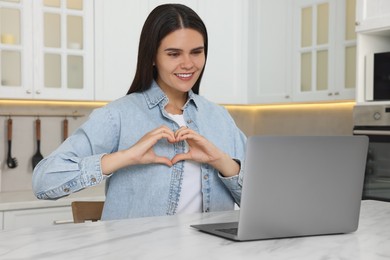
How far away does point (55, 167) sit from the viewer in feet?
5.13

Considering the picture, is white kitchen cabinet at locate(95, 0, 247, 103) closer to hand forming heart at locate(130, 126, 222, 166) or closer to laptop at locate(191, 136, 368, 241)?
hand forming heart at locate(130, 126, 222, 166)

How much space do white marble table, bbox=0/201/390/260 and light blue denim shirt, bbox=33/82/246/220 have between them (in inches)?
10.1

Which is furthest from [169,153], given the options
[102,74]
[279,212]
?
[102,74]

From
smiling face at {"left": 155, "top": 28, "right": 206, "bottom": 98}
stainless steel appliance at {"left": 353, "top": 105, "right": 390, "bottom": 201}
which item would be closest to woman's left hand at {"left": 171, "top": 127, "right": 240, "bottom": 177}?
smiling face at {"left": 155, "top": 28, "right": 206, "bottom": 98}

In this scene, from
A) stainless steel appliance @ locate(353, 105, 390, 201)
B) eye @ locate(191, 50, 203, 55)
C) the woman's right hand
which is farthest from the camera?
stainless steel appliance @ locate(353, 105, 390, 201)

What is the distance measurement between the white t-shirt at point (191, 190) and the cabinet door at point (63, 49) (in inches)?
67.9

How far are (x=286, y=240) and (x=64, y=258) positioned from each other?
48 centimetres

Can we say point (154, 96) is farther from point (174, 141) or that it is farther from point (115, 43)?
point (115, 43)

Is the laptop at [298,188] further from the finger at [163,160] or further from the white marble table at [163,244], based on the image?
the finger at [163,160]

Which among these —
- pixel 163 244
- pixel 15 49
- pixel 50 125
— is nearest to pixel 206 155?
pixel 163 244

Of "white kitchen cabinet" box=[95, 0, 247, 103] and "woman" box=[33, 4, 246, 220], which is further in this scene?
"white kitchen cabinet" box=[95, 0, 247, 103]

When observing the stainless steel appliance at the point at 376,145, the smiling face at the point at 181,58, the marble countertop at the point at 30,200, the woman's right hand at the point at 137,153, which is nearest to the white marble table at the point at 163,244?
the woman's right hand at the point at 137,153

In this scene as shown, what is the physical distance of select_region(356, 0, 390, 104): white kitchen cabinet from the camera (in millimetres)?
3012

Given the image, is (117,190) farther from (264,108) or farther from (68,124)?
(264,108)
